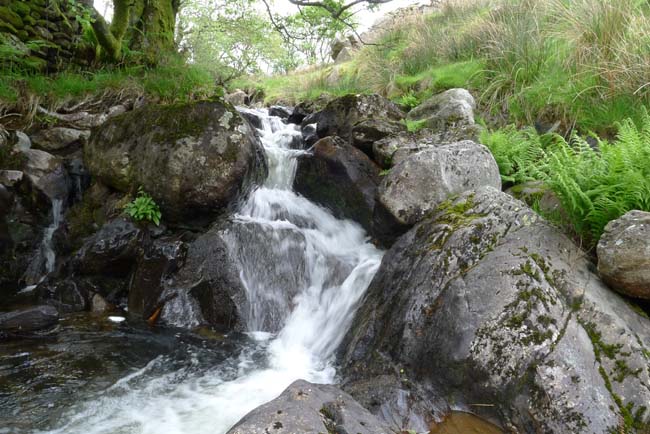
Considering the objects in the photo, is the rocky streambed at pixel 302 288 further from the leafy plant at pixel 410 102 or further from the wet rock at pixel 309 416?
the leafy plant at pixel 410 102

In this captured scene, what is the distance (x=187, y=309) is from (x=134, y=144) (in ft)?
8.43

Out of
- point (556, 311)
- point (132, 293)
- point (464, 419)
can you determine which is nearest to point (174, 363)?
point (132, 293)

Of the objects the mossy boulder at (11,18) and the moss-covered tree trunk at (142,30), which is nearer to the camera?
the mossy boulder at (11,18)

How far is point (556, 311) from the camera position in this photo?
3096 millimetres

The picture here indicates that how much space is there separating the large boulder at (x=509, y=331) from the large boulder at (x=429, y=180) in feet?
2.56

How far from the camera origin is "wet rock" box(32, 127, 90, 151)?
681 cm

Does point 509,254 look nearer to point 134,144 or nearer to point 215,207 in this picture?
point 215,207

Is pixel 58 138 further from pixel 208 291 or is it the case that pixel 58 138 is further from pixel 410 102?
pixel 410 102

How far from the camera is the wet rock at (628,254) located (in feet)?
9.56

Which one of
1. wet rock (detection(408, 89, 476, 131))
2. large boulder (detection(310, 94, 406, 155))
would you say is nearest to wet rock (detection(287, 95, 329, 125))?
large boulder (detection(310, 94, 406, 155))

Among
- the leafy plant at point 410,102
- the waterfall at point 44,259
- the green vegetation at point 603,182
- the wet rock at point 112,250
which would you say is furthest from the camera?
the leafy plant at point 410,102

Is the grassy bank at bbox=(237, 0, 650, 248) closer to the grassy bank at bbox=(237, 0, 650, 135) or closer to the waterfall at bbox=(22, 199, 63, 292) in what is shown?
Answer: the grassy bank at bbox=(237, 0, 650, 135)

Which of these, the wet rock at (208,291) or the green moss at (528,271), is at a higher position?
the green moss at (528,271)

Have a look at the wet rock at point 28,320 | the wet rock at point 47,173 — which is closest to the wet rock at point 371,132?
the wet rock at point 47,173
